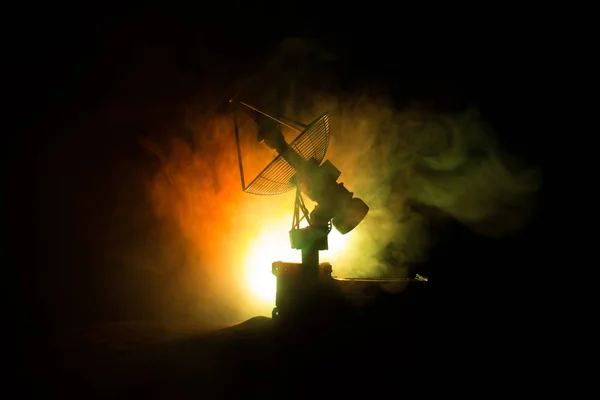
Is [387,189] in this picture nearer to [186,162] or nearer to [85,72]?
[186,162]

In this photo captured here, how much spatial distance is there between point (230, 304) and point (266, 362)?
382cm

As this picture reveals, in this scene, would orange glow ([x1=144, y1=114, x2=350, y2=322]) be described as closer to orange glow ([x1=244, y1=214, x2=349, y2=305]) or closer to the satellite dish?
orange glow ([x1=244, y1=214, x2=349, y2=305])

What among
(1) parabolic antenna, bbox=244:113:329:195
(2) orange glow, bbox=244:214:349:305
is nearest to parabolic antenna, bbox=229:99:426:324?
(1) parabolic antenna, bbox=244:113:329:195

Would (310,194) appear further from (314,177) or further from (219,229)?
(219,229)

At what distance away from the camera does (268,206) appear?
9.09 metres

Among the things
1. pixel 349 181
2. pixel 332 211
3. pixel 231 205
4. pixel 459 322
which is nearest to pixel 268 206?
pixel 231 205

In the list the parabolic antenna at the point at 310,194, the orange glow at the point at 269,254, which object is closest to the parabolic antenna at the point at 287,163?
the parabolic antenna at the point at 310,194

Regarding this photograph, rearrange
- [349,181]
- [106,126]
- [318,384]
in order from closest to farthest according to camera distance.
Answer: [318,384]
[106,126]
[349,181]

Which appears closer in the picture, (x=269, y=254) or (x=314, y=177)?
(x=314, y=177)

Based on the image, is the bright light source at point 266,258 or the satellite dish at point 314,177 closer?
the satellite dish at point 314,177

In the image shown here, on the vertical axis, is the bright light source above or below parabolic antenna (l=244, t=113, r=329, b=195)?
below

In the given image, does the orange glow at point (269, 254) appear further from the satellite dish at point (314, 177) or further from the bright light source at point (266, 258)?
the satellite dish at point (314, 177)

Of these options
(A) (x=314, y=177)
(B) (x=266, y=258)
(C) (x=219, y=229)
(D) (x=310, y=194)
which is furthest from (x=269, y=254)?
(A) (x=314, y=177)

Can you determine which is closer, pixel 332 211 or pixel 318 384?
pixel 318 384
